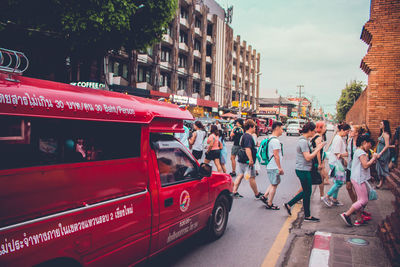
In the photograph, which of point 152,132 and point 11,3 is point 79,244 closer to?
point 152,132

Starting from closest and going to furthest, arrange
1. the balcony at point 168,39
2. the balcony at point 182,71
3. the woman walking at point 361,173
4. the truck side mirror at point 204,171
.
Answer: the truck side mirror at point 204,171, the woman walking at point 361,173, the balcony at point 168,39, the balcony at point 182,71

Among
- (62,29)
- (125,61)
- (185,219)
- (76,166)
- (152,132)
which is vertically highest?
(125,61)

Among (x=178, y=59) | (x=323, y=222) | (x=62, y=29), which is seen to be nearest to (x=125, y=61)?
(x=178, y=59)

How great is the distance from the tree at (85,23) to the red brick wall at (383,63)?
278 inches

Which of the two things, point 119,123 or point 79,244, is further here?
point 119,123

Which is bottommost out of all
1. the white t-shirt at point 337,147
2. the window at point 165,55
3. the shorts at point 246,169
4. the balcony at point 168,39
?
the shorts at point 246,169

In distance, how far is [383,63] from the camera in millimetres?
9234

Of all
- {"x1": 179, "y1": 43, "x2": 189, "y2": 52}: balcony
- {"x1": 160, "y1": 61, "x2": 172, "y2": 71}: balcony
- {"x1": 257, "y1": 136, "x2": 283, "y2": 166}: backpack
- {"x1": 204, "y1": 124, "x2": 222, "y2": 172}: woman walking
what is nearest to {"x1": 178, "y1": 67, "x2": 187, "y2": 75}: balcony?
{"x1": 160, "y1": 61, "x2": 172, "y2": 71}: balcony

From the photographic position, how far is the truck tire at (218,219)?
4.53 metres

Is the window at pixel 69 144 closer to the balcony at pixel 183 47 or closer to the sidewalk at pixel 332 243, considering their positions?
the sidewalk at pixel 332 243

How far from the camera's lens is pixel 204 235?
178 inches

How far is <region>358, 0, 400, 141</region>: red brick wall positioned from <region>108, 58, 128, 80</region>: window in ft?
66.0

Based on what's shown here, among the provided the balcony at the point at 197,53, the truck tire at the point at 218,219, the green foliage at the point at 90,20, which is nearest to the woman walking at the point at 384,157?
the truck tire at the point at 218,219

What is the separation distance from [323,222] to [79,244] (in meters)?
4.49
